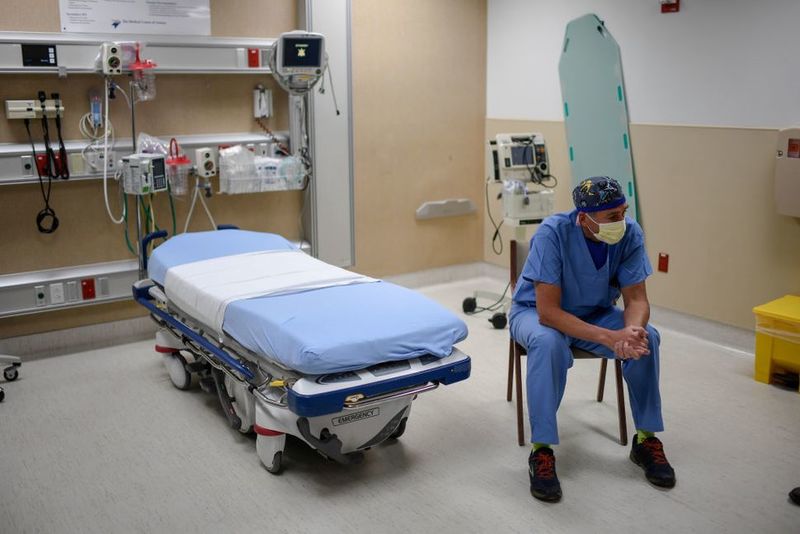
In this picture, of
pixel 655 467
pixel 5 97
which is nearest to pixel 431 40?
pixel 5 97

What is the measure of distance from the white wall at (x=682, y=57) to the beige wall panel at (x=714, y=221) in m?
0.12

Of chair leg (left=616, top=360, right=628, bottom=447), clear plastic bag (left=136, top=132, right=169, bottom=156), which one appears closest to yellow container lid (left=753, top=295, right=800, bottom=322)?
chair leg (left=616, top=360, right=628, bottom=447)

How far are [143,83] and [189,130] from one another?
48 cm

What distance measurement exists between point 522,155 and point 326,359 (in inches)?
99.3

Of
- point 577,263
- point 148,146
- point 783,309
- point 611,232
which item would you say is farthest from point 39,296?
point 783,309

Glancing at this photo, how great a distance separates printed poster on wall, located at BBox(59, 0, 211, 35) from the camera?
4500 mm

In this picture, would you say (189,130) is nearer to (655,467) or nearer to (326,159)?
(326,159)

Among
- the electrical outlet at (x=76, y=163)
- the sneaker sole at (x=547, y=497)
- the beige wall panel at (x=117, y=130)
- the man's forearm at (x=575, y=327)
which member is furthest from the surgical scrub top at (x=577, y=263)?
the electrical outlet at (x=76, y=163)

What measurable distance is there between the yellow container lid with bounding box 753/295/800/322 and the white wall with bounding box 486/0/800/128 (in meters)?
0.94

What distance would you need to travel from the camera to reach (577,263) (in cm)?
331

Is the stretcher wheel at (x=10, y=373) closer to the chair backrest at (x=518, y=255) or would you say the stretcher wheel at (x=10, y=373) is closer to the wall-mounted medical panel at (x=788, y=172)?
the chair backrest at (x=518, y=255)

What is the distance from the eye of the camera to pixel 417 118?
19.5 feet

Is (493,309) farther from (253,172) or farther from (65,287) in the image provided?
(65,287)

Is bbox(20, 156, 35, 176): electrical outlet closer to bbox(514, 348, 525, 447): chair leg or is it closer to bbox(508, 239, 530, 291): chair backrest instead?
bbox(508, 239, 530, 291): chair backrest
